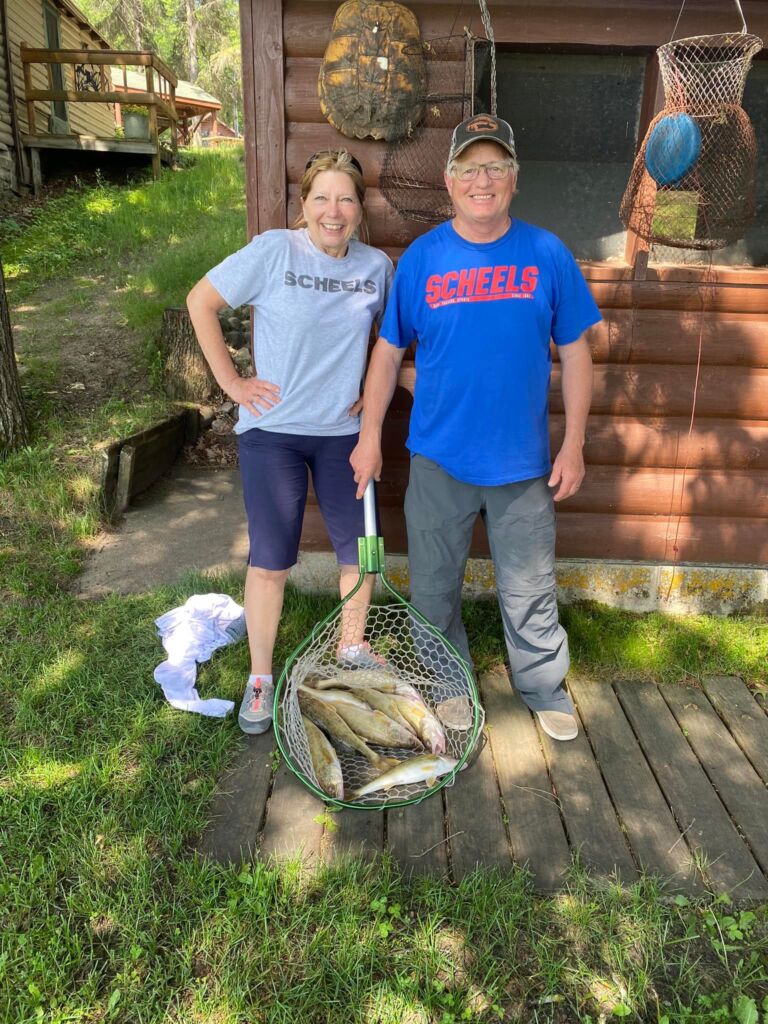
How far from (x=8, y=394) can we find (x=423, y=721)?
11.6 feet

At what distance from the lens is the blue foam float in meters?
2.66

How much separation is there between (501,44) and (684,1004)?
3.45 m

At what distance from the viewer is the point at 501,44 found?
3.11m

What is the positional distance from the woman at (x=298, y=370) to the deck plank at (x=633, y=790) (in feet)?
3.13

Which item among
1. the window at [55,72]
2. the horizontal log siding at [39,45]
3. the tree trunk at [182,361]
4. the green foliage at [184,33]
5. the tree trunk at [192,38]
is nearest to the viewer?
the tree trunk at [182,361]

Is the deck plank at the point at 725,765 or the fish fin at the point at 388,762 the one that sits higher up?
the fish fin at the point at 388,762

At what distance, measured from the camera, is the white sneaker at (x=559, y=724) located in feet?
9.55

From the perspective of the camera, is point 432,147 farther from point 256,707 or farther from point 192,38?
point 192,38

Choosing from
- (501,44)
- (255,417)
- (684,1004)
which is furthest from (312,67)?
(684,1004)

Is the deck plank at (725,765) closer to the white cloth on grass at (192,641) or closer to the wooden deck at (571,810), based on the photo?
the wooden deck at (571,810)

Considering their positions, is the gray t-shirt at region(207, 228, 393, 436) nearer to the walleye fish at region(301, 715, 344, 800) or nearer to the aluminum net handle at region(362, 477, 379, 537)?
the aluminum net handle at region(362, 477, 379, 537)

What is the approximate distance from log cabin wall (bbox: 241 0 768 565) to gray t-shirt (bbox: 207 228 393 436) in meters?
0.73

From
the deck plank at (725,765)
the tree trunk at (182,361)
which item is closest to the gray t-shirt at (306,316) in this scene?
the deck plank at (725,765)

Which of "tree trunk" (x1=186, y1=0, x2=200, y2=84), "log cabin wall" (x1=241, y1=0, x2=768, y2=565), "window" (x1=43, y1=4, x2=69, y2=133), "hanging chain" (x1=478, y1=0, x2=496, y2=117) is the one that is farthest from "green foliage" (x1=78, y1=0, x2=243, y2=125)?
"hanging chain" (x1=478, y1=0, x2=496, y2=117)
